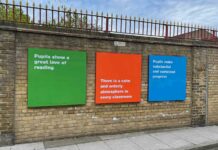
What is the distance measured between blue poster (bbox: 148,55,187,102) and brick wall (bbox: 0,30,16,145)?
3.72 meters

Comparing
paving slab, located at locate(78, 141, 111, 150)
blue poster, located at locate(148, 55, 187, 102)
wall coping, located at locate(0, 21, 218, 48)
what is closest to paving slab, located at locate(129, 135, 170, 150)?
paving slab, located at locate(78, 141, 111, 150)

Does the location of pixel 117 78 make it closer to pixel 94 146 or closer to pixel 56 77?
pixel 56 77

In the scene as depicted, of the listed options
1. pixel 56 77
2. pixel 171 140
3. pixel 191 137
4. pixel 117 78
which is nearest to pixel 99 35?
pixel 117 78

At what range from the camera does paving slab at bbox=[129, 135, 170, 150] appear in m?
5.02

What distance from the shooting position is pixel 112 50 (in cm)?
586

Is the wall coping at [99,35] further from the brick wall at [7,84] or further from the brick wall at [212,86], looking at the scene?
the brick wall at [212,86]

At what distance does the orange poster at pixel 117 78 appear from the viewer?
5.71m

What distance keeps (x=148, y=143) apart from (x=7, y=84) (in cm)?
366

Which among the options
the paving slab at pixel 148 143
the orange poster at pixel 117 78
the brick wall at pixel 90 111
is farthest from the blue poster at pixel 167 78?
the paving slab at pixel 148 143

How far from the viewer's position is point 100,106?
19.0 feet

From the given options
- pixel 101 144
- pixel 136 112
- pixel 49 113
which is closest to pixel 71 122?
pixel 49 113

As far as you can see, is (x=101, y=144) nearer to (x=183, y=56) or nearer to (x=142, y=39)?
(x=142, y=39)

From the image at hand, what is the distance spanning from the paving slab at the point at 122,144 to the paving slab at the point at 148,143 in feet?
0.46

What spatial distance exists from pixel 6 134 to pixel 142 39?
4291 mm
